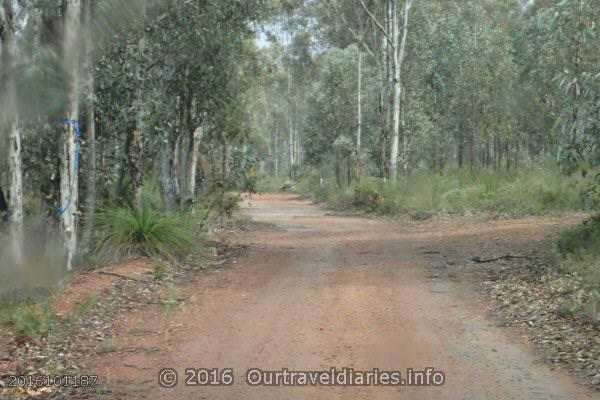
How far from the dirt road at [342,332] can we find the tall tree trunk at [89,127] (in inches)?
85.8

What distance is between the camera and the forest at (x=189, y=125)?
9.06m

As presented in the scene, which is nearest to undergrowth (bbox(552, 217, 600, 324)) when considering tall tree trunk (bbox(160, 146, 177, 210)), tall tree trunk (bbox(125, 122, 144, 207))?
tall tree trunk (bbox(125, 122, 144, 207))

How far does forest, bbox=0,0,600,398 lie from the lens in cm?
906

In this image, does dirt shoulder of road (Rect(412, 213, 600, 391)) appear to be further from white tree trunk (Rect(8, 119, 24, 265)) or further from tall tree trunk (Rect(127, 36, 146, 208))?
white tree trunk (Rect(8, 119, 24, 265))

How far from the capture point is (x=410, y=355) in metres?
6.78

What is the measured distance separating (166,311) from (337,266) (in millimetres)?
3782

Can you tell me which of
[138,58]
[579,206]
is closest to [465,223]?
[579,206]

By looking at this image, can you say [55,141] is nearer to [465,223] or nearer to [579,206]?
[465,223]

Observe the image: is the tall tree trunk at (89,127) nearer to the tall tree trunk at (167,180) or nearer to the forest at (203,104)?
the forest at (203,104)

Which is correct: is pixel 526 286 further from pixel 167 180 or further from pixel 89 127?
pixel 167 180

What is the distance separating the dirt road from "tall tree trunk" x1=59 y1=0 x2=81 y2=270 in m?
1.96

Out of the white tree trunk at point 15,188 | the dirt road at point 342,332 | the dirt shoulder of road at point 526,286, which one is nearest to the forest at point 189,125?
the white tree trunk at point 15,188

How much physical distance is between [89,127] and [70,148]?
1243 millimetres

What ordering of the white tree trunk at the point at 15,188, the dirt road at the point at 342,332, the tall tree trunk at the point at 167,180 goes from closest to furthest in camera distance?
the dirt road at the point at 342,332 → the white tree trunk at the point at 15,188 → the tall tree trunk at the point at 167,180
